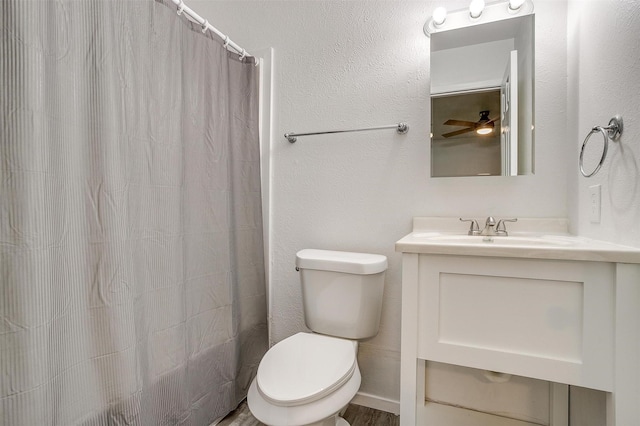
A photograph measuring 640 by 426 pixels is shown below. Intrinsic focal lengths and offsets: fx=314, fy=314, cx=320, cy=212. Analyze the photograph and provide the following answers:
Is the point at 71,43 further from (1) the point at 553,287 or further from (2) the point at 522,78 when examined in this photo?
(2) the point at 522,78

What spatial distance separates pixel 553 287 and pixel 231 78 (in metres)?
1.59

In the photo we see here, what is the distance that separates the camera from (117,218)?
101cm

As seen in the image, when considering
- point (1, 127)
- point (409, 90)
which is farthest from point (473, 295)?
point (1, 127)

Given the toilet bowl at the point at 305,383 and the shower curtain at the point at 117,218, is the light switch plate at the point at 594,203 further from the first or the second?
the shower curtain at the point at 117,218

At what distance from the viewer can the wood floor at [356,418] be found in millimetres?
1469

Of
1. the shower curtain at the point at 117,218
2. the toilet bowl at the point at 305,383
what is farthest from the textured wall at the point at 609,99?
the shower curtain at the point at 117,218

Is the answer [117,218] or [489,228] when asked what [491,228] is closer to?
[489,228]

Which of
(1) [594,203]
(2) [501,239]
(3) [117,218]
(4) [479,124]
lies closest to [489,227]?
(2) [501,239]

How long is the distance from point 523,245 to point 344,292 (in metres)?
0.72

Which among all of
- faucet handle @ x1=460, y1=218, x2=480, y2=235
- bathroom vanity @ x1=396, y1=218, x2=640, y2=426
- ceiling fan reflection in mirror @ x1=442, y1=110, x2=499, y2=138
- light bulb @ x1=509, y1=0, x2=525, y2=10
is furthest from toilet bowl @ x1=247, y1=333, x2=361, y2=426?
light bulb @ x1=509, y1=0, x2=525, y2=10

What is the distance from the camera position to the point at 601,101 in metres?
1.05

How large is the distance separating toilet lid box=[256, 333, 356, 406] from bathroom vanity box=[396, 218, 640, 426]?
0.26 meters

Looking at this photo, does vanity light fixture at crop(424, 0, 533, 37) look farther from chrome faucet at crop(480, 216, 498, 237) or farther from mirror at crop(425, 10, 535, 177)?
chrome faucet at crop(480, 216, 498, 237)

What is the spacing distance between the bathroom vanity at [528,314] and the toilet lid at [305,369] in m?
0.26
